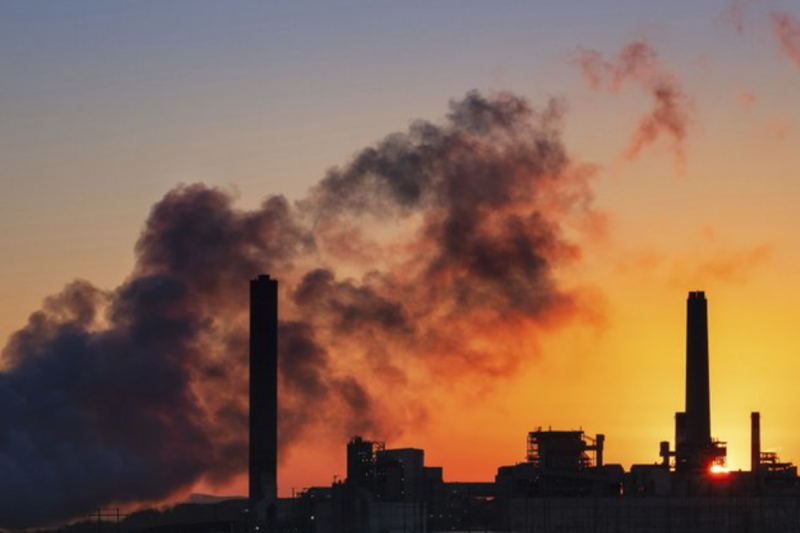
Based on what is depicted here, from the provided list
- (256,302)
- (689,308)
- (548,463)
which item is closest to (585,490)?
(548,463)

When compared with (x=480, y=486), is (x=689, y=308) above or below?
above

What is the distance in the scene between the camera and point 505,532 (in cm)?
14775

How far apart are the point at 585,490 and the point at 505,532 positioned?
7.75 meters

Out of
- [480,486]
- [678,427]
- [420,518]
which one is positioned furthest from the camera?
[480,486]

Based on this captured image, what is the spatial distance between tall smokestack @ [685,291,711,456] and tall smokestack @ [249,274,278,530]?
103 ft

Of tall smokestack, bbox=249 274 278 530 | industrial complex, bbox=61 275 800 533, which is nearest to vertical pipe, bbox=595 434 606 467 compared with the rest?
industrial complex, bbox=61 275 800 533

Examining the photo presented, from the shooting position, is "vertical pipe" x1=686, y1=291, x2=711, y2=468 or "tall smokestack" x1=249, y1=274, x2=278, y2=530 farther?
"tall smokestack" x1=249, y1=274, x2=278, y2=530

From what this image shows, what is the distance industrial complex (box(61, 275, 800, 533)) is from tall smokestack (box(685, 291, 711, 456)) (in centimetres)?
8

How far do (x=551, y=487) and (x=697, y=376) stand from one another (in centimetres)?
1372

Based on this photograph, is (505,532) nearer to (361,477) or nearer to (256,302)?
(361,477)

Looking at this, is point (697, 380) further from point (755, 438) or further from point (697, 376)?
point (755, 438)

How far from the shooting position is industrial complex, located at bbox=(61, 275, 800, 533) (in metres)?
141

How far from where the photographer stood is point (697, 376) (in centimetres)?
14512

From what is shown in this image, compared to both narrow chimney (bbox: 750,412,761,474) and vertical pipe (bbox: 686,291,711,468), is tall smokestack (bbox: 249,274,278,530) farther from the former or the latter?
narrow chimney (bbox: 750,412,761,474)
